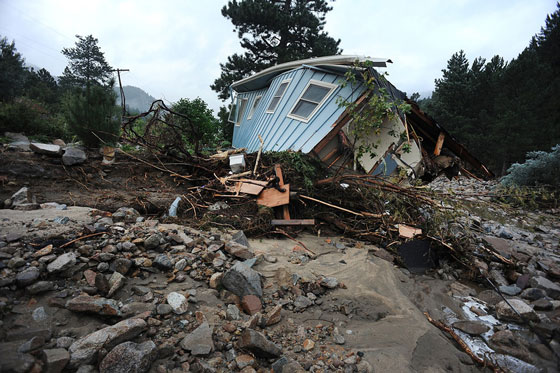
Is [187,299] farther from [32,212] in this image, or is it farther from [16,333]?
[32,212]

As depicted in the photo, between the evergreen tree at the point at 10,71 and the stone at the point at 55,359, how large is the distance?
17.5 metres

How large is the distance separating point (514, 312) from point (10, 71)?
82.6 feet

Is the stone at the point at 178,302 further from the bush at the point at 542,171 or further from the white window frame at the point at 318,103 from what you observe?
the bush at the point at 542,171

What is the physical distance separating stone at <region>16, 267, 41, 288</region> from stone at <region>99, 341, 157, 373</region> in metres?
0.86

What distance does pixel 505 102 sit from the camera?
14.5 meters

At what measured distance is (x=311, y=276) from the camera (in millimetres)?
2574

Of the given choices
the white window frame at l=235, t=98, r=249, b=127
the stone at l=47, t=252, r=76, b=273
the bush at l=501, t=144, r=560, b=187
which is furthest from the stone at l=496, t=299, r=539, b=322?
the white window frame at l=235, t=98, r=249, b=127

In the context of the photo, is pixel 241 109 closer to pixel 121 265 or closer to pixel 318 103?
pixel 318 103

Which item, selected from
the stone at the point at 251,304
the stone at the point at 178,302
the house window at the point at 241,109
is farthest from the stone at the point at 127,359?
the house window at the point at 241,109

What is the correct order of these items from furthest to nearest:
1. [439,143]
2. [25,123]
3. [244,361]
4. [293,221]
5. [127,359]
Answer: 1. [25,123]
2. [439,143]
3. [293,221]
4. [244,361]
5. [127,359]

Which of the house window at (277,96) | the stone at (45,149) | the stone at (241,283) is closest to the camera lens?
the stone at (241,283)

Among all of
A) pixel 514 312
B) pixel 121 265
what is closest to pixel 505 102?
pixel 514 312

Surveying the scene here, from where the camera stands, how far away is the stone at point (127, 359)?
1.19m

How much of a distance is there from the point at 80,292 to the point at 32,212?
191 cm
